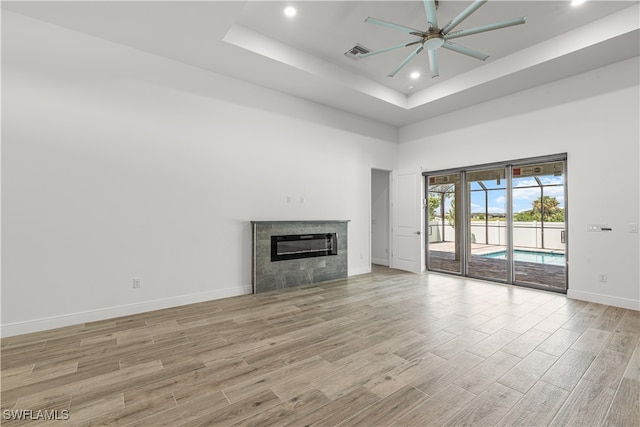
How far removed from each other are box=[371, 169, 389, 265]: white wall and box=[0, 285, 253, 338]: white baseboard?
4145 mm

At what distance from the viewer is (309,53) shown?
446cm

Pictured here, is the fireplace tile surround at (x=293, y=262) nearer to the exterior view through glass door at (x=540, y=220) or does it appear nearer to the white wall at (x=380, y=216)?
the white wall at (x=380, y=216)

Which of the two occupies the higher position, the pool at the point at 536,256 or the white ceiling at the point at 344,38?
the white ceiling at the point at 344,38

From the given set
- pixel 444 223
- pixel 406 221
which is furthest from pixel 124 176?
pixel 444 223

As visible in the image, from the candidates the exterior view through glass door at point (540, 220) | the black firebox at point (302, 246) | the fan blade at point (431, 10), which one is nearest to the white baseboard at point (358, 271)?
the black firebox at point (302, 246)

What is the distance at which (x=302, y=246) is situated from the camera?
525cm

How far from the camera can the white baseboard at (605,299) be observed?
3943 mm

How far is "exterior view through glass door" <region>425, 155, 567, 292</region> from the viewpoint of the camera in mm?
4980

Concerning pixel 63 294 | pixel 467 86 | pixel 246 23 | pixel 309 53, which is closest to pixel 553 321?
pixel 467 86

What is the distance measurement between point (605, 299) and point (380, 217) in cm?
443

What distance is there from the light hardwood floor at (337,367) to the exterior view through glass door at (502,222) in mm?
1456

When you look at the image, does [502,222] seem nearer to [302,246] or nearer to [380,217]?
[380,217]

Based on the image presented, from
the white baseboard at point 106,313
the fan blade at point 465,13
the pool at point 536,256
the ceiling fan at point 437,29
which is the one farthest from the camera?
the pool at point 536,256

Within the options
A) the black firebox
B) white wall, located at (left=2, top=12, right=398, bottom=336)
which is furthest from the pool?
white wall, located at (left=2, top=12, right=398, bottom=336)
